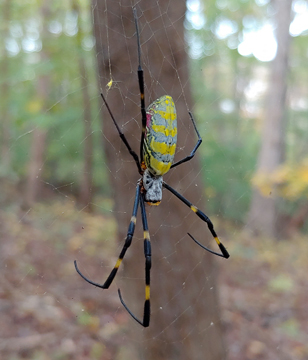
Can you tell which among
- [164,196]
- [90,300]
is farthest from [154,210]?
[90,300]

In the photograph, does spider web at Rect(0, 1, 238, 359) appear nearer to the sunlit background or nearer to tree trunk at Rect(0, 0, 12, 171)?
the sunlit background

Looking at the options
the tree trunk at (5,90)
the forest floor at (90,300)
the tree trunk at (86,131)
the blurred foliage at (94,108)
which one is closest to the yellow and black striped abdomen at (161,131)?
the blurred foliage at (94,108)

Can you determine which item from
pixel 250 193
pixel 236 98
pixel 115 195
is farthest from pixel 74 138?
pixel 236 98

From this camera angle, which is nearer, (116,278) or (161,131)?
(161,131)

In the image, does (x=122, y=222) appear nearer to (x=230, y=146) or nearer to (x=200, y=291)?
(x=200, y=291)

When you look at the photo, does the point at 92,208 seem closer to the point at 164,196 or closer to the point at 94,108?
the point at 94,108

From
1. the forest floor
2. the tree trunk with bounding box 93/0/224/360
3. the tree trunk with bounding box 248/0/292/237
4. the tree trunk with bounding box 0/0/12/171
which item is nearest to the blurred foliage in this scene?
the tree trunk with bounding box 0/0/12/171
